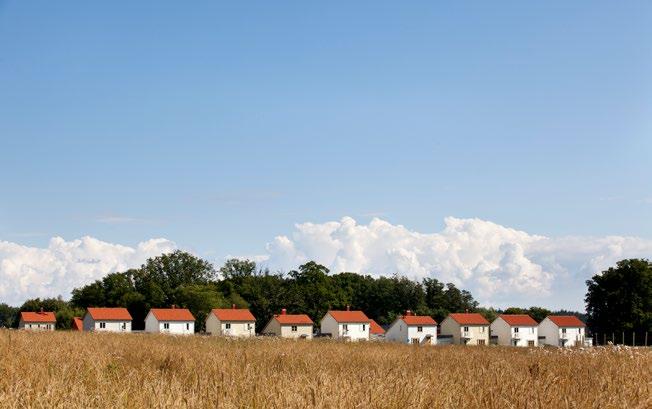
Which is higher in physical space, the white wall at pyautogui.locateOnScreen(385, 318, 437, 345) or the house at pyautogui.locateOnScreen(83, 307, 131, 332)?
the house at pyautogui.locateOnScreen(83, 307, 131, 332)

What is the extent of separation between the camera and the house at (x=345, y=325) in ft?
337

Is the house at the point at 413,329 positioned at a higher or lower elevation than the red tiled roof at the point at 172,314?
lower

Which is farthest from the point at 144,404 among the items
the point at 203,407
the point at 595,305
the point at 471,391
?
the point at 595,305

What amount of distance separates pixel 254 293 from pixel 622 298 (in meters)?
56.8

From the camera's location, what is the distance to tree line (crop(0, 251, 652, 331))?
368 feet

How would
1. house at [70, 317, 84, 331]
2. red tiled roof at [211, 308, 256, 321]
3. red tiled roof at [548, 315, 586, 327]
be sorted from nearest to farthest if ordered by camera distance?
red tiled roof at [211, 308, 256, 321] → house at [70, 317, 84, 331] → red tiled roof at [548, 315, 586, 327]

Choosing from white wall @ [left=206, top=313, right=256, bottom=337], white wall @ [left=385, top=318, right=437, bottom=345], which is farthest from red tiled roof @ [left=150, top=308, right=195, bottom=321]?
white wall @ [left=385, top=318, right=437, bottom=345]

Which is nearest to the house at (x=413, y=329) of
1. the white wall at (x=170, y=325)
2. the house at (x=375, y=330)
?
the house at (x=375, y=330)

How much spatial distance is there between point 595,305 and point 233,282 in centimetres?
6229

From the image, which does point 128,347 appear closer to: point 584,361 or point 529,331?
point 584,361

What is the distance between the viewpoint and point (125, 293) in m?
114

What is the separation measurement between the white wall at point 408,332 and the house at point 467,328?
141 inches

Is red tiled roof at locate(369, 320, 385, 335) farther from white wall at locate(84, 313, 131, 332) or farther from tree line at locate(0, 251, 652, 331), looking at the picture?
white wall at locate(84, 313, 131, 332)

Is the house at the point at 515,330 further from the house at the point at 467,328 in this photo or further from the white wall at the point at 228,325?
the white wall at the point at 228,325
